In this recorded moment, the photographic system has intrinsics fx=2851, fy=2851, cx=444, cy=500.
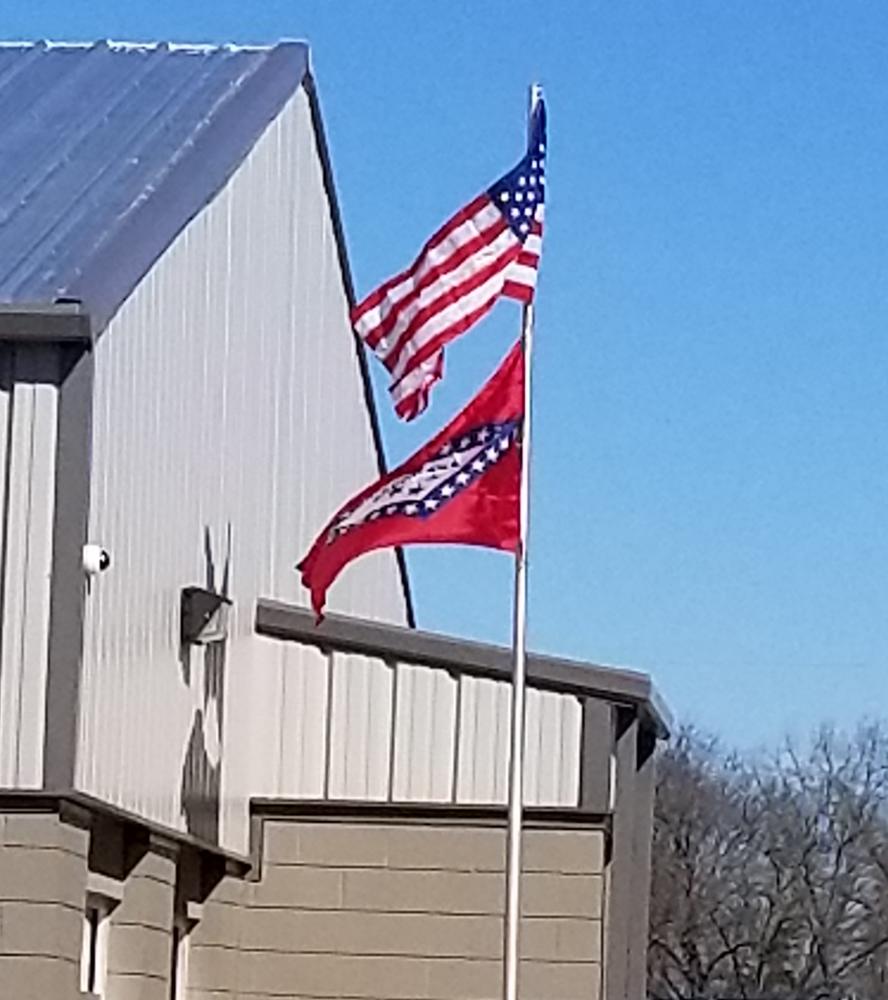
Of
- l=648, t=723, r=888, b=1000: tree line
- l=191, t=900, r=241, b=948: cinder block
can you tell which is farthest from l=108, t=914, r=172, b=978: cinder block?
l=648, t=723, r=888, b=1000: tree line

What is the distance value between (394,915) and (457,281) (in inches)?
209

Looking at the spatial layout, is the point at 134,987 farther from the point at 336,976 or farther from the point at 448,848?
the point at 448,848

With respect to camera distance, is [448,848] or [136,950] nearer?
[136,950]

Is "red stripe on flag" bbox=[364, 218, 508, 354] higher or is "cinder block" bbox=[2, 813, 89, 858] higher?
"red stripe on flag" bbox=[364, 218, 508, 354]

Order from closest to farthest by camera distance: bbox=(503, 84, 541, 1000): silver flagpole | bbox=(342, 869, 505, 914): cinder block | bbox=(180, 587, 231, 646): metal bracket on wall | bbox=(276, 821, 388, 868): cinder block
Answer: bbox=(503, 84, 541, 1000): silver flagpole, bbox=(180, 587, 231, 646): metal bracket on wall, bbox=(342, 869, 505, 914): cinder block, bbox=(276, 821, 388, 868): cinder block

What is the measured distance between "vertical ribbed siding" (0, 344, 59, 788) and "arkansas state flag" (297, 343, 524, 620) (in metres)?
1.58

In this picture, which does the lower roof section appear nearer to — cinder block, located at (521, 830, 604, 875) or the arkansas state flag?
cinder block, located at (521, 830, 604, 875)

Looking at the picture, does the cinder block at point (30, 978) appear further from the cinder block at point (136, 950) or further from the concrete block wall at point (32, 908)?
the cinder block at point (136, 950)

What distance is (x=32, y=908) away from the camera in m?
14.3

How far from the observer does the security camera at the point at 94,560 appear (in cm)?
1430

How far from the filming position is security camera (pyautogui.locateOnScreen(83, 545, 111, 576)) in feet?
46.9

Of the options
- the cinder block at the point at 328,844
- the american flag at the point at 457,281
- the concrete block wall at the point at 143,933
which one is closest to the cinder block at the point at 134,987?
the concrete block wall at the point at 143,933


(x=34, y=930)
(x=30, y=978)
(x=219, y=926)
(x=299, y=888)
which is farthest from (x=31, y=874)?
(x=299, y=888)

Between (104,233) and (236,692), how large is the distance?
3.77m
